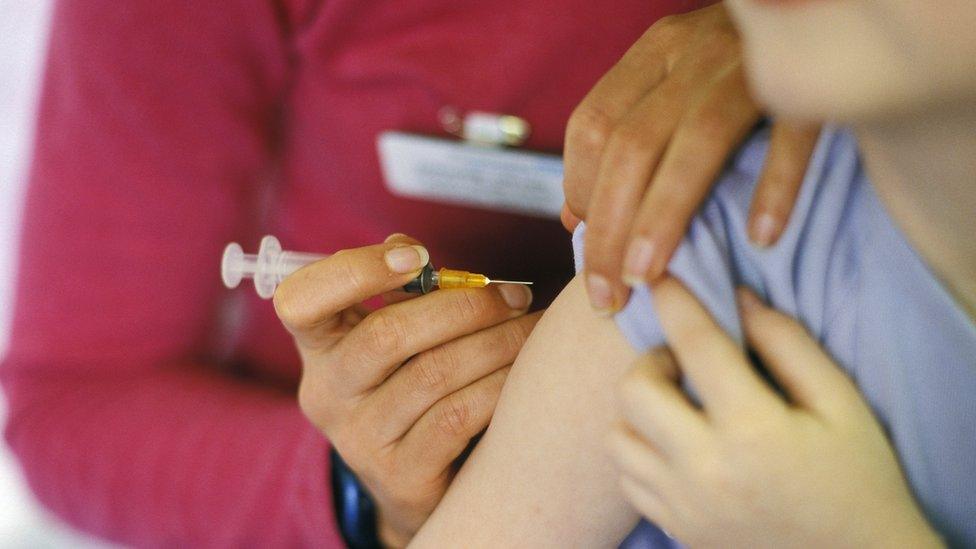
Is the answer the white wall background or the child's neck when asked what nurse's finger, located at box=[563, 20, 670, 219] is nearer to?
the child's neck

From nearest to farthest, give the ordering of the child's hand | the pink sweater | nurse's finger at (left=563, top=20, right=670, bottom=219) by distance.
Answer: the child's hand < nurse's finger at (left=563, top=20, right=670, bottom=219) < the pink sweater

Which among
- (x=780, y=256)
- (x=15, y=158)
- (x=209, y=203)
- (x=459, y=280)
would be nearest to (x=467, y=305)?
(x=459, y=280)

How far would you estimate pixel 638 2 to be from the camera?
2.67ft

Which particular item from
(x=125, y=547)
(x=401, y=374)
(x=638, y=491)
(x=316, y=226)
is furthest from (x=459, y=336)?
(x=125, y=547)

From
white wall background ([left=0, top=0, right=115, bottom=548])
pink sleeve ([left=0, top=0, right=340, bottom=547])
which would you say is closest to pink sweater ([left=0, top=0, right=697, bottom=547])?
pink sleeve ([left=0, top=0, right=340, bottom=547])

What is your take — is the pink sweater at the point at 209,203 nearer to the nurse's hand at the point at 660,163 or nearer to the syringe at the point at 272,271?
the syringe at the point at 272,271

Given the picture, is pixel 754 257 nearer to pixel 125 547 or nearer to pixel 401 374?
pixel 401 374

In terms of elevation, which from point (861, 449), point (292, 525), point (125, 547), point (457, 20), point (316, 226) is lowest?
point (125, 547)

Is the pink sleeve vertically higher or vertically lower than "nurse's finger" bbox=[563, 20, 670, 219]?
lower

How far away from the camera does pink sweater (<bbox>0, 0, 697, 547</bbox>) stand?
889 mm

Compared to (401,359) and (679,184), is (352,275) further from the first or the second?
(679,184)

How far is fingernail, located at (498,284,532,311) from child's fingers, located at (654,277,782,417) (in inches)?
9.0

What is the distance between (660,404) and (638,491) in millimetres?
→ 77

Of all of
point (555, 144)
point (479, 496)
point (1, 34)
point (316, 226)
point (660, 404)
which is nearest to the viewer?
point (660, 404)
